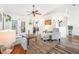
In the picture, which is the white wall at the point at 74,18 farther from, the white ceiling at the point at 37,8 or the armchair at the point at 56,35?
the armchair at the point at 56,35

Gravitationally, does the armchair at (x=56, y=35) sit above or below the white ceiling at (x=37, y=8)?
below

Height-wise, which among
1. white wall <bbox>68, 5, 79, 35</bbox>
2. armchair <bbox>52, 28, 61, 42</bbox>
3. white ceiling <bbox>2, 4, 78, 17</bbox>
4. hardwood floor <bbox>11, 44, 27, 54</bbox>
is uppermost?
white ceiling <bbox>2, 4, 78, 17</bbox>

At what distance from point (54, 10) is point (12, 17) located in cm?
68

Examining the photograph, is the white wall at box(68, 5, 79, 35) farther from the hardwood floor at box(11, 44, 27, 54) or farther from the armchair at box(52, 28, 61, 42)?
the hardwood floor at box(11, 44, 27, 54)

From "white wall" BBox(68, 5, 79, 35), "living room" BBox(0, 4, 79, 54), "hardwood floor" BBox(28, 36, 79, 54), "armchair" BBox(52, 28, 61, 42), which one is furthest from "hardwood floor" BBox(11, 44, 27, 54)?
"white wall" BBox(68, 5, 79, 35)

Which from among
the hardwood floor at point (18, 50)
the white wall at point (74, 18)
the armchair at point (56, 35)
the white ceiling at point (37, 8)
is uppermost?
the white ceiling at point (37, 8)

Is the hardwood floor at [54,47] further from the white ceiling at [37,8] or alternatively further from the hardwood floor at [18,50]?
the white ceiling at [37,8]

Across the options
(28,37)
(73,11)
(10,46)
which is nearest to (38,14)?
(28,37)

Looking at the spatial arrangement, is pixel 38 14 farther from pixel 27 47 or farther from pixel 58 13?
pixel 27 47

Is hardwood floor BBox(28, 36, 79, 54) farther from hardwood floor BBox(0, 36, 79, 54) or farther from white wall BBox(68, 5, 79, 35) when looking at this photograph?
white wall BBox(68, 5, 79, 35)

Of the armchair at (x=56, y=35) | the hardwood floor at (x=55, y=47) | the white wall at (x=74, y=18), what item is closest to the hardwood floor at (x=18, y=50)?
the hardwood floor at (x=55, y=47)

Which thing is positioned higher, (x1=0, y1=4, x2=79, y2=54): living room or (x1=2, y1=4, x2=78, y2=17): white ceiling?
(x1=2, y1=4, x2=78, y2=17): white ceiling

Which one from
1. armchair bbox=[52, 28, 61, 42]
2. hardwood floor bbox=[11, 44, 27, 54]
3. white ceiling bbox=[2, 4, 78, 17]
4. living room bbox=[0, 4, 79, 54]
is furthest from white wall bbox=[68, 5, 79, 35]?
hardwood floor bbox=[11, 44, 27, 54]
